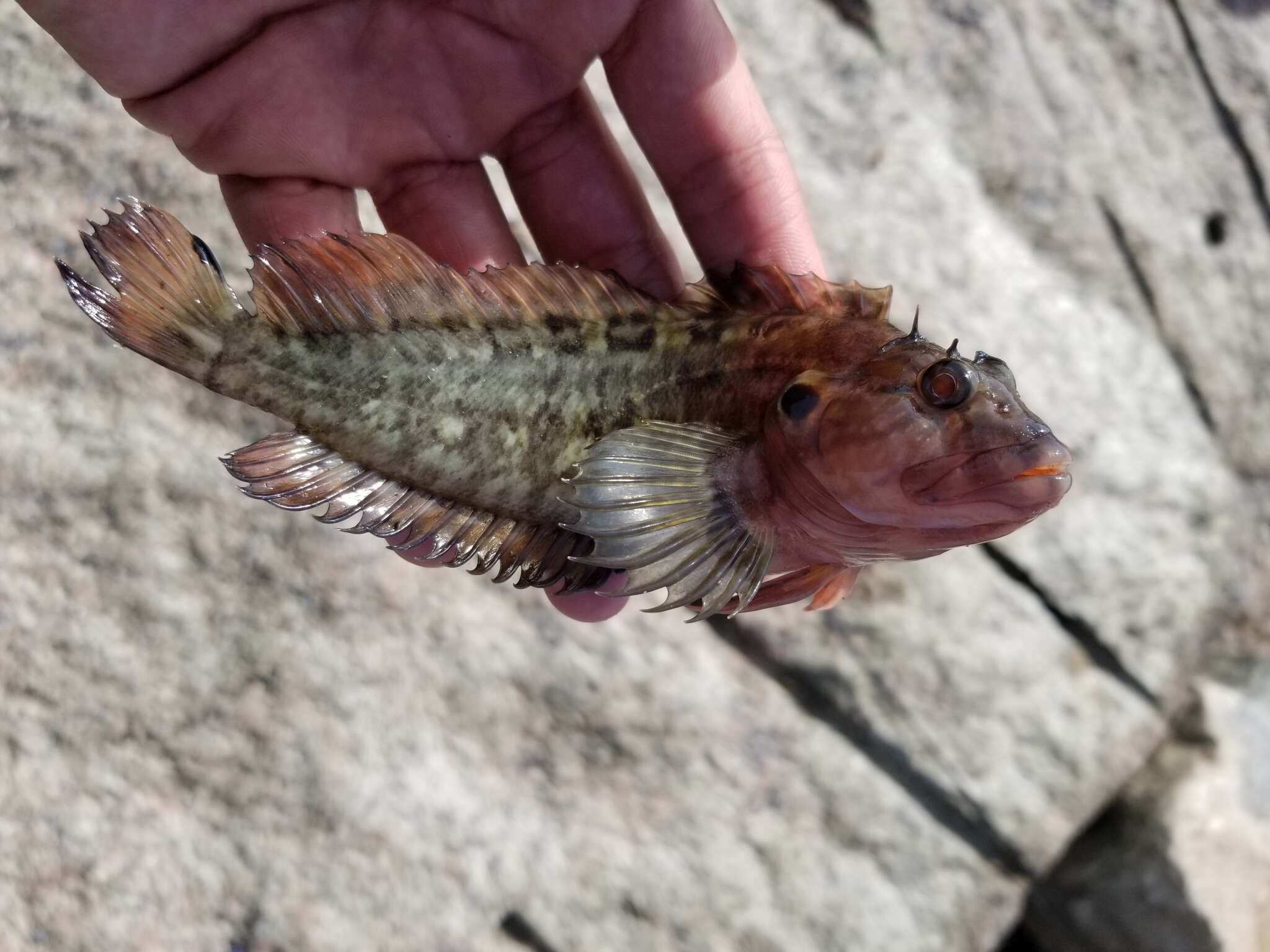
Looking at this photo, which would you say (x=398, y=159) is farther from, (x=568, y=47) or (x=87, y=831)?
(x=87, y=831)

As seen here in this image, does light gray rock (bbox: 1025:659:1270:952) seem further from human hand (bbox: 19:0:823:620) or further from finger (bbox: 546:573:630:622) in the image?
human hand (bbox: 19:0:823:620)

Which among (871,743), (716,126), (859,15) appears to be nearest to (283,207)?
(716,126)

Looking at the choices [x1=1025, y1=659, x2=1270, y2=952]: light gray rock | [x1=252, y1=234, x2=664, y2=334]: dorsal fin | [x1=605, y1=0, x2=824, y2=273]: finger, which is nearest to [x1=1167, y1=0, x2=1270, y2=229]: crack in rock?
[x1=1025, y1=659, x2=1270, y2=952]: light gray rock

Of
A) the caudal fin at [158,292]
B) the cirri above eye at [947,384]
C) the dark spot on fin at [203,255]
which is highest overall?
the cirri above eye at [947,384]

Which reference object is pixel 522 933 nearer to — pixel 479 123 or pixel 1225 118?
pixel 479 123

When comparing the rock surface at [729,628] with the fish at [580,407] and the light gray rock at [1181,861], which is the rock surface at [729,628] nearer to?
the light gray rock at [1181,861]

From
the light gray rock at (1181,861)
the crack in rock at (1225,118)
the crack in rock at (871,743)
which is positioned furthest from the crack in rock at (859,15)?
the light gray rock at (1181,861)

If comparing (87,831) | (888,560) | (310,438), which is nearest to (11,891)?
(87,831)
